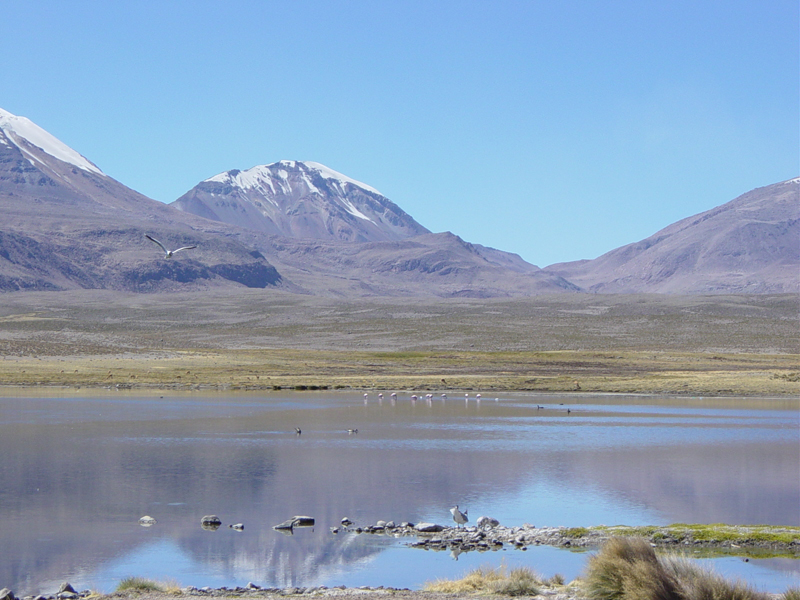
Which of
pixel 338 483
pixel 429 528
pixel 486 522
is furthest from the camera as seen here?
pixel 338 483

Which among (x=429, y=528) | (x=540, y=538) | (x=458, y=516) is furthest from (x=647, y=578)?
(x=429, y=528)

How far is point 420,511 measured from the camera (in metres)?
19.4

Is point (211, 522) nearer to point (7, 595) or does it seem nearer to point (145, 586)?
point (145, 586)

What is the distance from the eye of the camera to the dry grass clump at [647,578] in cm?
1130

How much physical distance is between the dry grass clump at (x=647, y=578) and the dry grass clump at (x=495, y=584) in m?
1.00

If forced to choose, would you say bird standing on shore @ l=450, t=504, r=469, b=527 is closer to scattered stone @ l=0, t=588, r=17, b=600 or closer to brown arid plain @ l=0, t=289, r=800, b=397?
scattered stone @ l=0, t=588, r=17, b=600

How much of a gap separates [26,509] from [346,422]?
18708 millimetres

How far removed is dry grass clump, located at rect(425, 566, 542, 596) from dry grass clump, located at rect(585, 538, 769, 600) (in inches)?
39.3

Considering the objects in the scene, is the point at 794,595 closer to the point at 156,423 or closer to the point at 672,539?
the point at 672,539

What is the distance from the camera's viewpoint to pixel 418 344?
313 ft

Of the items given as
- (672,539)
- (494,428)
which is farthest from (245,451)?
(672,539)

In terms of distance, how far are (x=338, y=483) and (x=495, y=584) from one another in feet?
33.3

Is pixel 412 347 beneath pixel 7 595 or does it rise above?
above

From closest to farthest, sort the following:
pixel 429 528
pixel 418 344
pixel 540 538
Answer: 1. pixel 540 538
2. pixel 429 528
3. pixel 418 344
